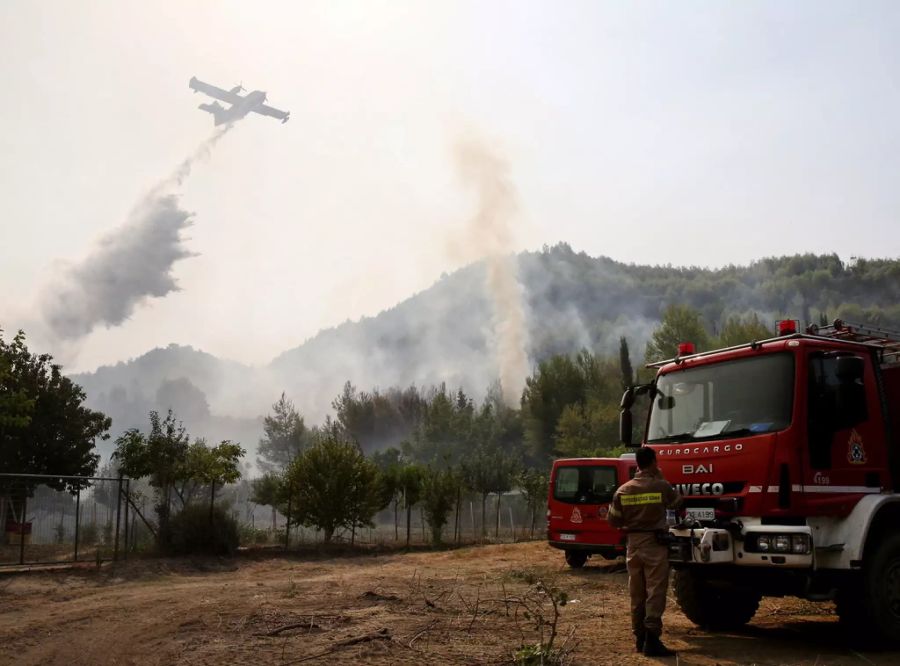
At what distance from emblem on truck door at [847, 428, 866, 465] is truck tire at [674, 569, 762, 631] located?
6.63 feet

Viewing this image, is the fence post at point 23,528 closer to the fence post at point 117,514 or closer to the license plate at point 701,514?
the fence post at point 117,514

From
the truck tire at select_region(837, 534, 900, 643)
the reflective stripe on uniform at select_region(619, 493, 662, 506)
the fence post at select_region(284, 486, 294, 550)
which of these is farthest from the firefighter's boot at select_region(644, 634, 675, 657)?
the fence post at select_region(284, 486, 294, 550)

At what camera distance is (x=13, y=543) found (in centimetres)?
1612

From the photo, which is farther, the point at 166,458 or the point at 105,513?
the point at 166,458

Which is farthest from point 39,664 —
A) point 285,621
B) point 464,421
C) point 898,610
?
point 464,421

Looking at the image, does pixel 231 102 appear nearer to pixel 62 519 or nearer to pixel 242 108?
pixel 242 108

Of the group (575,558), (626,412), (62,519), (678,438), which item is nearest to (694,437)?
(678,438)

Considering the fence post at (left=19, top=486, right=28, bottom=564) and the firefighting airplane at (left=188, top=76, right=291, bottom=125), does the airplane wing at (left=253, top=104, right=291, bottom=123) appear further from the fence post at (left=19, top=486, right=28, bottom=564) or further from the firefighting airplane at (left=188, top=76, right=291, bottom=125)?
the fence post at (left=19, top=486, right=28, bottom=564)

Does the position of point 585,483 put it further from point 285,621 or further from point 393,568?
point 285,621

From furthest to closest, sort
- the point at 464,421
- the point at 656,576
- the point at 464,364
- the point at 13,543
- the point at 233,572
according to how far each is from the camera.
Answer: the point at 464,364 < the point at 464,421 < the point at 233,572 < the point at 13,543 < the point at 656,576

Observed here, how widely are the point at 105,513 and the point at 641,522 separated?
53.2 ft

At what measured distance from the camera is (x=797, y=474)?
711 centimetres

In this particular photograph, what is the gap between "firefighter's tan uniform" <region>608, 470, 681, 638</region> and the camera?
283 inches

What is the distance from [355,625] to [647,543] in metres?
3.26
